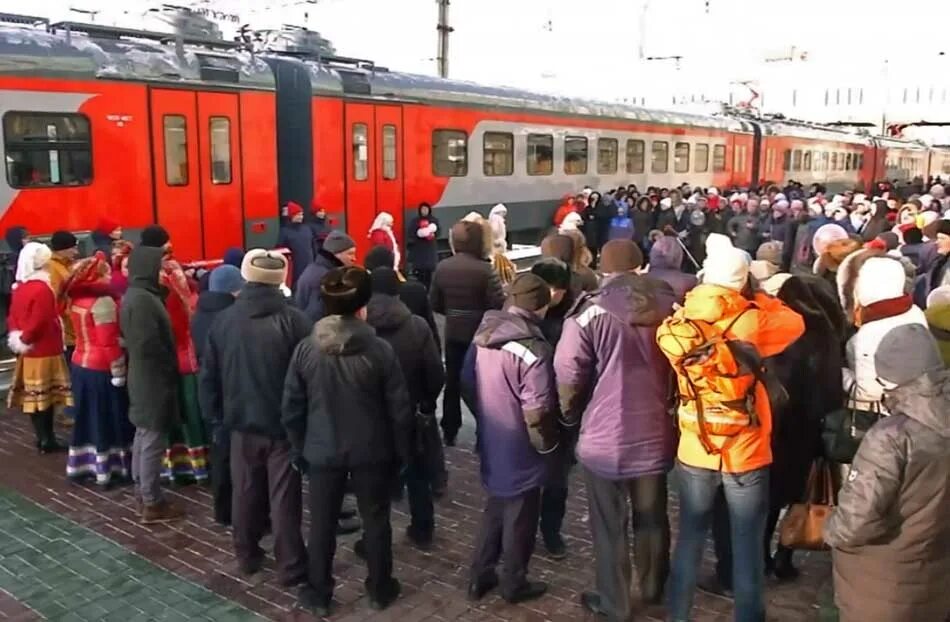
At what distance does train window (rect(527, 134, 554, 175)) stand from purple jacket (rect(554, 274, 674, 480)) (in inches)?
478

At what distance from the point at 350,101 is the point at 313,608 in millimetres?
8822

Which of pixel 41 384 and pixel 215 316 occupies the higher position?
pixel 215 316

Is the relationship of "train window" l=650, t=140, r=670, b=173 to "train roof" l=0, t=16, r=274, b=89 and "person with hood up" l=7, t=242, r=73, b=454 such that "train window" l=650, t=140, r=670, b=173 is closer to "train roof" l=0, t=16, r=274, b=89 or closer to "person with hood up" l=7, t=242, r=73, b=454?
"train roof" l=0, t=16, r=274, b=89

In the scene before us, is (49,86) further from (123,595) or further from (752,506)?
Result: (752,506)

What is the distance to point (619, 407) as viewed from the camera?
4.16 m

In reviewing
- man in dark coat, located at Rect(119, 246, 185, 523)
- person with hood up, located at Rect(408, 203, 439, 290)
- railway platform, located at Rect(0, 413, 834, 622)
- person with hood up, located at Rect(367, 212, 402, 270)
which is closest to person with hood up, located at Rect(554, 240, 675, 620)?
railway platform, located at Rect(0, 413, 834, 622)

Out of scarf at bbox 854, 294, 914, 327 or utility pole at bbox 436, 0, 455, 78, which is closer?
scarf at bbox 854, 294, 914, 327

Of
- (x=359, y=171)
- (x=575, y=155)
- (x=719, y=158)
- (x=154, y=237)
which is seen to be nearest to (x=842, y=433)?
(x=154, y=237)

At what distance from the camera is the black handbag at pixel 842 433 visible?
434cm

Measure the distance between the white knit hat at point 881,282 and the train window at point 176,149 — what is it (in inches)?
301

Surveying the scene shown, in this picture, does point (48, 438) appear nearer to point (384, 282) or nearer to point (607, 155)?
point (384, 282)

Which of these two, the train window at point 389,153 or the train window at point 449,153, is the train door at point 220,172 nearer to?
the train window at point 389,153

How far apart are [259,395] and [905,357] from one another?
9.76 feet

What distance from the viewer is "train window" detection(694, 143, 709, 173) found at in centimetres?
2262
